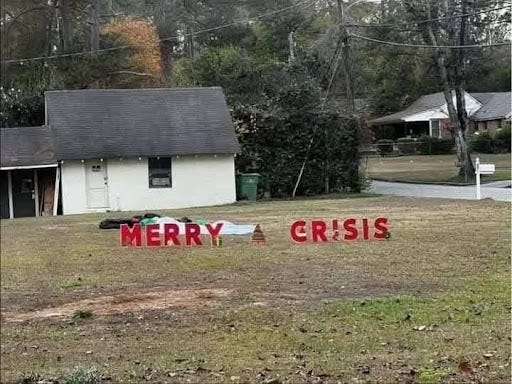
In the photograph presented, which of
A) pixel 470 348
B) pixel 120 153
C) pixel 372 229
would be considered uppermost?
pixel 120 153

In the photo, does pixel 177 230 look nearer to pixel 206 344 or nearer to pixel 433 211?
pixel 206 344

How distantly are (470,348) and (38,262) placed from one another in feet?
5.61

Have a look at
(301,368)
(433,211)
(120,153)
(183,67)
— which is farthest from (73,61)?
(433,211)

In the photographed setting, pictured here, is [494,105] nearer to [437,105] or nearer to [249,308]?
[437,105]

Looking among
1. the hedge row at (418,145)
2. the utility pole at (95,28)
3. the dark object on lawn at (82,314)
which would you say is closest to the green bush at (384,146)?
the hedge row at (418,145)

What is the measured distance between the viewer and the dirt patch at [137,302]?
322cm

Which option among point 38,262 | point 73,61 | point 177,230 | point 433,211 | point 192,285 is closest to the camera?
point 73,61

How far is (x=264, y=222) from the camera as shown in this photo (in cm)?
456

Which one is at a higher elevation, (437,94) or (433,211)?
(437,94)

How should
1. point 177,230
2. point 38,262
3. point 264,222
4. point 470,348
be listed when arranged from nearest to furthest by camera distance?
point 38,262 → point 470,348 → point 177,230 → point 264,222

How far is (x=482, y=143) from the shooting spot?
5320mm

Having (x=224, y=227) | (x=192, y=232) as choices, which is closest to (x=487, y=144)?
(x=224, y=227)

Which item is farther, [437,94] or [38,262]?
[437,94]

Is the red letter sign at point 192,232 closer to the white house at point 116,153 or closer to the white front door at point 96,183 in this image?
the white house at point 116,153
